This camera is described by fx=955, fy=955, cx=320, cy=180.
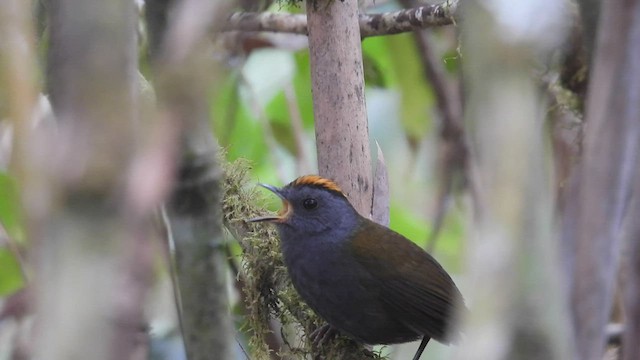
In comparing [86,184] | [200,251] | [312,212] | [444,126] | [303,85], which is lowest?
[312,212]

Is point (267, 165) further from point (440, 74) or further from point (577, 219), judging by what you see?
point (577, 219)

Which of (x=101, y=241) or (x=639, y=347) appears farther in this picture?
(x=639, y=347)

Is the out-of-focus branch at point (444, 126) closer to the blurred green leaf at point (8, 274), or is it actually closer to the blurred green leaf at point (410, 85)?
the blurred green leaf at point (410, 85)

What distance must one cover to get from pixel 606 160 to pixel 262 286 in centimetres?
239

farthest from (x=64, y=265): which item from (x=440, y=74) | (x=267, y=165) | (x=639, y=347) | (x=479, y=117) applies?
(x=267, y=165)

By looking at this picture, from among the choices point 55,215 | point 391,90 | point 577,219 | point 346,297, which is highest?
point 55,215

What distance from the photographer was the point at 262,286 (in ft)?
10.8

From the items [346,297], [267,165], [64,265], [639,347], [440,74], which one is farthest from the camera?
[267,165]

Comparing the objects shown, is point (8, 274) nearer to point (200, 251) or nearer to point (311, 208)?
point (311, 208)

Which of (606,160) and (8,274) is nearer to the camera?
(606,160)

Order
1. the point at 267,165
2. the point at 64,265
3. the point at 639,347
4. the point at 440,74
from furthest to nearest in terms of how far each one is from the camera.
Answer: the point at 267,165, the point at 440,74, the point at 639,347, the point at 64,265

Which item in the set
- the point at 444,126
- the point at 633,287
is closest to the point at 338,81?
the point at 444,126

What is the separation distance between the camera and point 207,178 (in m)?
0.99

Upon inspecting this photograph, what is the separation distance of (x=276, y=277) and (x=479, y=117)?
8.79 feet
